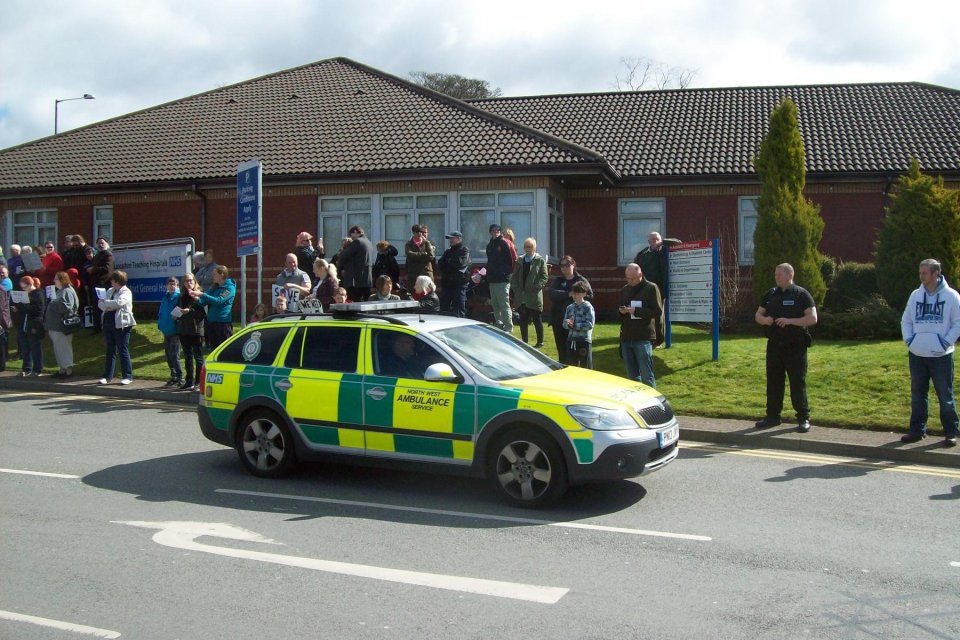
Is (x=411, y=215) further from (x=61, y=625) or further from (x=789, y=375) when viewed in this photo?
(x=61, y=625)

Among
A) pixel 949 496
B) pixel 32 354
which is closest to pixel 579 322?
pixel 949 496

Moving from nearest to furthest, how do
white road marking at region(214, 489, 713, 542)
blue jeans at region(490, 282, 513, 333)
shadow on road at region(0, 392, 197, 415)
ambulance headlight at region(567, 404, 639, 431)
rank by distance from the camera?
white road marking at region(214, 489, 713, 542), ambulance headlight at region(567, 404, 639, 431), shadow on road at region(0, 392, 197, 415), blue jeans at region(490, 282, 513, 333)

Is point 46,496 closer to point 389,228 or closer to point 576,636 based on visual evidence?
point 576,636

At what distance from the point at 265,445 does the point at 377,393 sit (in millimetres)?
1392

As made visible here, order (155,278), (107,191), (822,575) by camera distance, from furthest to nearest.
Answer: (107,191)
(155,278)
(822,575)

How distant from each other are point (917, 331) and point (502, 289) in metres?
6.89

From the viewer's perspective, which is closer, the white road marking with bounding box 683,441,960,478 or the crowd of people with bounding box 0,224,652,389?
the white road marking with bounding box 683,441,960,478

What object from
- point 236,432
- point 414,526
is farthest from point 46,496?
point 414,526

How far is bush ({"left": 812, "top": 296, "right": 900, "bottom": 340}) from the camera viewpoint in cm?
1568

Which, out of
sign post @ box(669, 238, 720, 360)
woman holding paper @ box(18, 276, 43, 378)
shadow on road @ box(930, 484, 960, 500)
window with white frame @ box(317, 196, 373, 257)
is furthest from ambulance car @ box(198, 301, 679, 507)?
window with white frame @ box(317, 196, 373, 257)

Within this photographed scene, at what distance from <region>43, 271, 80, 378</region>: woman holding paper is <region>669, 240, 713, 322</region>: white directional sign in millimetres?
9969

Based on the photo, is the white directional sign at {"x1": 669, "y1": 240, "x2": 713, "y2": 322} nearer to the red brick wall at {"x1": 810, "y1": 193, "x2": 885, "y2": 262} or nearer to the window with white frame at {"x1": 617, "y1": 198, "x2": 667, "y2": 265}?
the window with white frame at {"x1": 617, "y1": 198, "x2": 667, "y2": 265}

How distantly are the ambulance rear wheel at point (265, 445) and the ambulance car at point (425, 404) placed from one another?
13mm

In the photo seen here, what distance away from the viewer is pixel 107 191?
2483 centimetres
